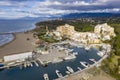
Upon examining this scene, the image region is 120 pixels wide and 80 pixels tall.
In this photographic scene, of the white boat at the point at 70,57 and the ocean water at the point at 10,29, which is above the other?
the white boat at the point at 70,57

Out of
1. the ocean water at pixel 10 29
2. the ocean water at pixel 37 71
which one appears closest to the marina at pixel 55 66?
the ocean water at pixel 37 71

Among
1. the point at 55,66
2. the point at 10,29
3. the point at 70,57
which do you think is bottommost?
the point at 10,29

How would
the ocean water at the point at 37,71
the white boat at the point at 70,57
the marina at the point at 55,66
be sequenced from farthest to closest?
the white boat at the point at 70,57, the marina at the point at 55,66, the ocean water at the point at 37,71

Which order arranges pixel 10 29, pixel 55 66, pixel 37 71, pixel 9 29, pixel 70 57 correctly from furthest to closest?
pixel 10 29
pixel 9 29
pixel 70 57
pixel 55 66
pixel 37 71

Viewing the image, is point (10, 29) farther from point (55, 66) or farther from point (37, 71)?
point (37, 71)

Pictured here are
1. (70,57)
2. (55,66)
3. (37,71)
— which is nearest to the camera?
(37,71)

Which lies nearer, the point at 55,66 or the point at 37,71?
the point at 37,71

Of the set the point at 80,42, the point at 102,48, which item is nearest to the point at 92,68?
the point at 102,48

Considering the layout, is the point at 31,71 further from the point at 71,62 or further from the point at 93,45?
the point at 93,45

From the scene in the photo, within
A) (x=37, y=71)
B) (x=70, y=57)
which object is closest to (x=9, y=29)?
(x=70, y=57)

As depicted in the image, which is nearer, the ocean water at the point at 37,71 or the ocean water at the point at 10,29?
the ocean water at the point at 37,71

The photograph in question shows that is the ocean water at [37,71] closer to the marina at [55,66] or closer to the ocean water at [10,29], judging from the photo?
the marina at [55,66]

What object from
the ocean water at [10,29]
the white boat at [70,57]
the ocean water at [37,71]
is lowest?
the ocean water at [10,29]
